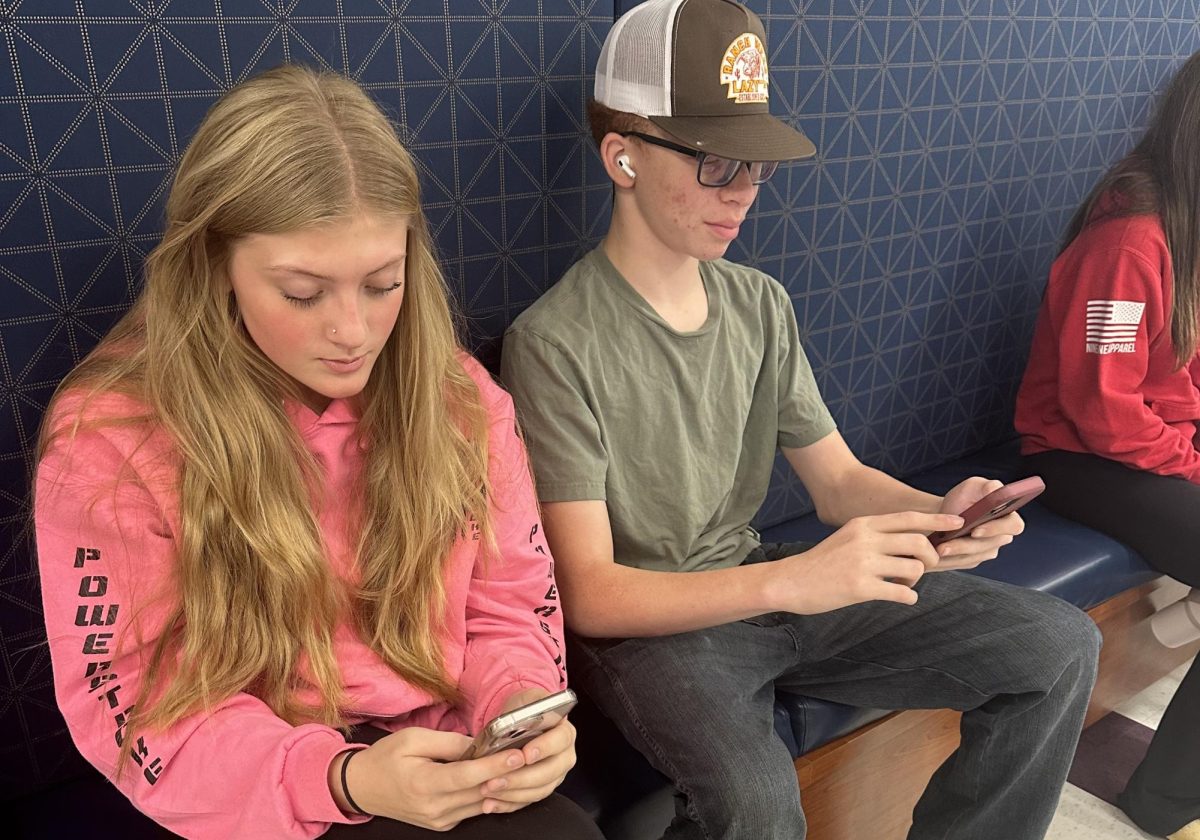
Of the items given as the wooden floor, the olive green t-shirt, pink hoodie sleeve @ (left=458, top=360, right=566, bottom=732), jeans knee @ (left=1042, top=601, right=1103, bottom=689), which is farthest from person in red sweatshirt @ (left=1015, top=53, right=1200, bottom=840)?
pink hoodie sleeve @ (left=458, top=360, right=566, bottom=732)

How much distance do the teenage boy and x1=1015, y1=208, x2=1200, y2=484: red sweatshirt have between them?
618 millimetres

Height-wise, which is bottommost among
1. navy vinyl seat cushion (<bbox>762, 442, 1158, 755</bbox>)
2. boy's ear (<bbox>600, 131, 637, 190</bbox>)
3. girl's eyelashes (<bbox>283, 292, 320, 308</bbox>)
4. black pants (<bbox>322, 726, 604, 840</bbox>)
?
navy vinyl seat cushion (<bbox>762, 442, 1158, 755</bbox>)

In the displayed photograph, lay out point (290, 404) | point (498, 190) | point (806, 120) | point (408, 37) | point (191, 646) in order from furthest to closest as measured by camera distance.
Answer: point (806, 120)
point (498, 190)
point (408, 37)
point (290, 404)
point (191, 646)

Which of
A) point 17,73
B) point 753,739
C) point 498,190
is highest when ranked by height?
point 17,73

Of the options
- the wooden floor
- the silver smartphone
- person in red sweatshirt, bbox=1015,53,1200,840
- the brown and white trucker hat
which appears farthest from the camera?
person in red sweatshirt, bbox=1015,53,1200,840

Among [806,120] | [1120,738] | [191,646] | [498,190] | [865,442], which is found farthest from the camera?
[865,442]

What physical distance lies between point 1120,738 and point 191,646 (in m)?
1.79

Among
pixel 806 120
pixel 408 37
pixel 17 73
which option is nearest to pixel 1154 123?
pixel 806 120

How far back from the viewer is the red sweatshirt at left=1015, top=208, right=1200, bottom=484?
190 centimetres

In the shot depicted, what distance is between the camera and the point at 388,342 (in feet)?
3.86

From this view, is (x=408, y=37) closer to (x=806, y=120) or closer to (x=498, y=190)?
(x=498, y=190)

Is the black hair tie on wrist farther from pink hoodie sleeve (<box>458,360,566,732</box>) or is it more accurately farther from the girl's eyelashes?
the girl's eyelashes

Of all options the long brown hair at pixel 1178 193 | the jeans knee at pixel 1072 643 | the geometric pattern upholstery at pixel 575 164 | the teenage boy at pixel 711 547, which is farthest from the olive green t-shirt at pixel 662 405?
the long brown hair at pixel 1178 193

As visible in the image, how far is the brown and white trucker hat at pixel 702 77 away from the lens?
1.30 metres
